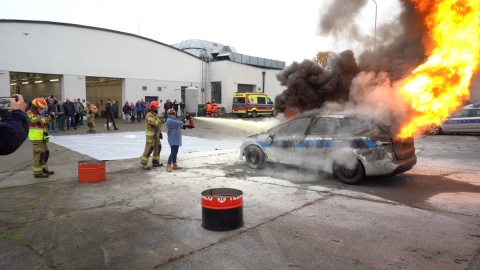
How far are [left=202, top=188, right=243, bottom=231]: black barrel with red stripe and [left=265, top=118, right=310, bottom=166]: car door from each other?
3.51 m

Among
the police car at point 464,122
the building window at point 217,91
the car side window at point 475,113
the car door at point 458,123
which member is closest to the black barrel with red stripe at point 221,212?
the police car at point 464,122

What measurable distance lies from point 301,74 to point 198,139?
7.13 m

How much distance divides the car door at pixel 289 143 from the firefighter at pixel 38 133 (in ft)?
17.6

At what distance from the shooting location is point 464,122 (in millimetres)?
16391

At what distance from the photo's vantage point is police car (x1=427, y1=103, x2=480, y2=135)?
16.1 meters

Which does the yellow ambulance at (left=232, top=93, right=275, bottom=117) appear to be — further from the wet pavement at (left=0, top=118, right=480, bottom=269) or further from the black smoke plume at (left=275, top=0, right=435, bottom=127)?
the wet pavement at (left=0, top=118, right=480, bottom=269)

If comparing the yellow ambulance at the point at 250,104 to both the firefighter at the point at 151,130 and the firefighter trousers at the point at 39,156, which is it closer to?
the firefighter at the point at 151,130

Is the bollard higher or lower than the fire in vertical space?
lower

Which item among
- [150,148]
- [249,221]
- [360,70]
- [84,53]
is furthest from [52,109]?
[249,221]

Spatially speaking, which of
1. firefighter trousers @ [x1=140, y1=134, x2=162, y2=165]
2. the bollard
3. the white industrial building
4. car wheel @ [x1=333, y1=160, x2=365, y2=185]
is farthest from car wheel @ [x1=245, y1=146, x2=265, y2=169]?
the white industrial building

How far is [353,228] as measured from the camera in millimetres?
4828

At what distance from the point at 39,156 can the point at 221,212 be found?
5.64 m

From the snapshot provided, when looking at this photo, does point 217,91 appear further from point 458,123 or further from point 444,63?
point 444,63

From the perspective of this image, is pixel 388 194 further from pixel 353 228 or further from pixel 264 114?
pixel 264 114
